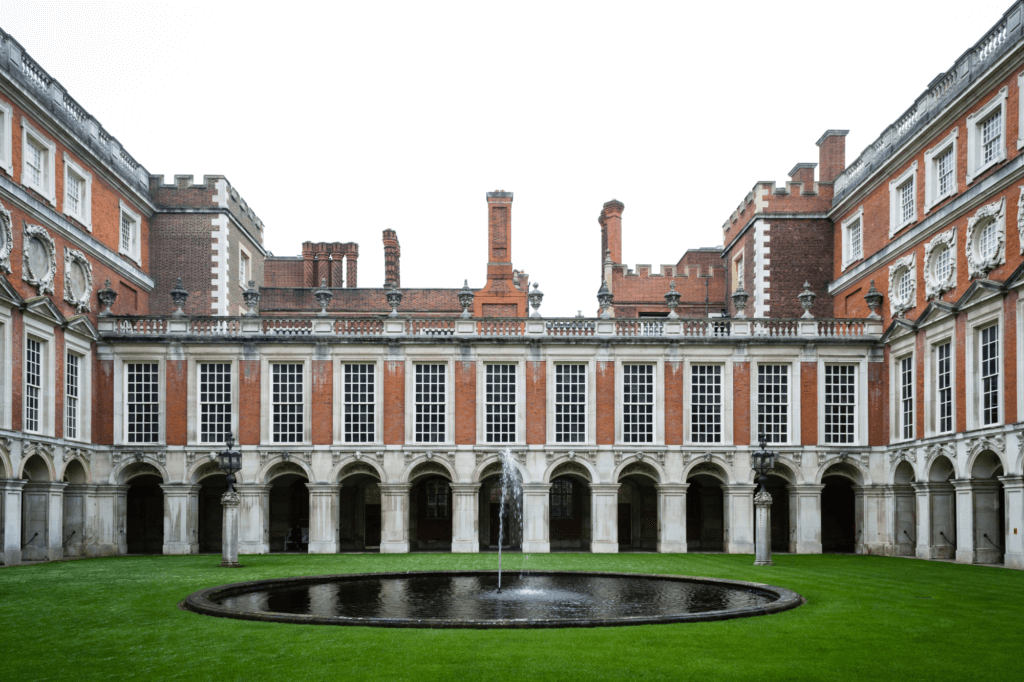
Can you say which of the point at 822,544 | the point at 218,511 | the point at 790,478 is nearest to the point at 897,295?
the point at 790,478

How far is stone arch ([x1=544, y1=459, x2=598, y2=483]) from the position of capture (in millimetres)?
37875

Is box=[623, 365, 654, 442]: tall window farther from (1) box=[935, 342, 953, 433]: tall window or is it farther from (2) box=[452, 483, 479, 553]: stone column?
(1) box=[935, 342, 953, 433]: tall window

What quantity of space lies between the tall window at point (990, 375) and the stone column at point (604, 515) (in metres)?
13.5

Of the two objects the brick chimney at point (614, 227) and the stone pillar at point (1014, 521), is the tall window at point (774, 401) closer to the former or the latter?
the stone pillar at point (1014, 521)

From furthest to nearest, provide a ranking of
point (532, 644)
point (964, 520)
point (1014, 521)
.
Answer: point (964, 520) < point (1014, 521) < point (532, 644)

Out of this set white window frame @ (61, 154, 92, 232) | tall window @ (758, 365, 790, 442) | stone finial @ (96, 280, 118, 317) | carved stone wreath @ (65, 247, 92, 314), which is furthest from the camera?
tall window @ (758, 365, 790, 442)

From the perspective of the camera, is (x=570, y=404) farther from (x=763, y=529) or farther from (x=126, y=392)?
(x=126, y=392)

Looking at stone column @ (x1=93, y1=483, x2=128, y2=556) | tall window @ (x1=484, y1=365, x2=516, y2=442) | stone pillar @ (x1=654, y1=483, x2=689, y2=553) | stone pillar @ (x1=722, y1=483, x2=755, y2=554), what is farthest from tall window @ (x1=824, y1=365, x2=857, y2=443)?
stone column @ (x1=93, y1=483, x2=128, y2=556)

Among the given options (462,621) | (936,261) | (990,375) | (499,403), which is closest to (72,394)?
(499,403)

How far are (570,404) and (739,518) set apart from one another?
7.76 metres

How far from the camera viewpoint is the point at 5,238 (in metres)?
29.7

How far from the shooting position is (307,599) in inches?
781

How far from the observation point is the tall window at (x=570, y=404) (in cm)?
3825

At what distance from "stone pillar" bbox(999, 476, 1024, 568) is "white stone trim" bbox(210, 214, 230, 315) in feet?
103
